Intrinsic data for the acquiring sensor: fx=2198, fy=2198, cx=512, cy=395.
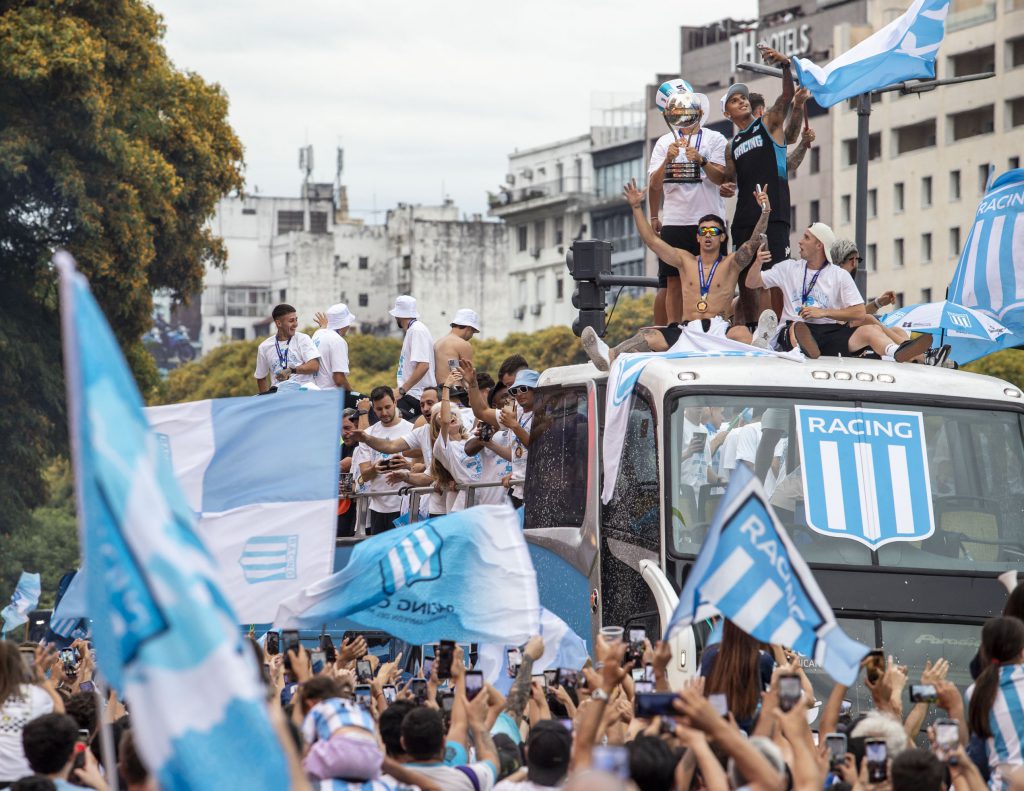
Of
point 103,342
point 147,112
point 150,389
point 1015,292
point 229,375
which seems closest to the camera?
point 103,342

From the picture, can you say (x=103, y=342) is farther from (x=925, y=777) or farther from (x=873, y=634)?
(x=873, y=634)

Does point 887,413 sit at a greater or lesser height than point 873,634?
greater

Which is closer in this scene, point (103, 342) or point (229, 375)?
point (103, 342)

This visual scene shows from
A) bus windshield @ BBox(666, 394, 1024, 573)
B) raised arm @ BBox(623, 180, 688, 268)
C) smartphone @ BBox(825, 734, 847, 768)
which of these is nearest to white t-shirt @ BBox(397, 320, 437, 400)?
raised arm @ BBox(623, 180, 688, 268)

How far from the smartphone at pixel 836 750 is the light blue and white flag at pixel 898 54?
11.5 meters

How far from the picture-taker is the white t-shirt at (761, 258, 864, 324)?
48.7ft

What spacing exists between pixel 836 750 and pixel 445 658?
245cm

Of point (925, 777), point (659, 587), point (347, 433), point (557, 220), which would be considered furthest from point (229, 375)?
point (925, 777)

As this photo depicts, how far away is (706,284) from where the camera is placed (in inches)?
609

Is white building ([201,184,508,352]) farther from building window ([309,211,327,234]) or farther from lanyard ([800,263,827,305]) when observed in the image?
lanyard ([800,263,827,305])

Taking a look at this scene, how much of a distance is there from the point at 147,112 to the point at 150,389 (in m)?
6.42

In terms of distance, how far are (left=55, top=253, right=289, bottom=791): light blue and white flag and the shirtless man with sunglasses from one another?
358 inches

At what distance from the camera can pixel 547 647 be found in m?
11.8

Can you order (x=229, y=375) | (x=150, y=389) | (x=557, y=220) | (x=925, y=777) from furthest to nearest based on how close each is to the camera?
1. (x=557, y=220)
2. (x=229, y=375)
3. (x=150, y=389)
4. (x=925, y=777)
